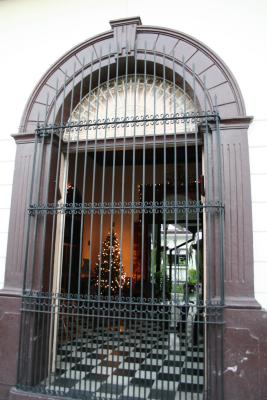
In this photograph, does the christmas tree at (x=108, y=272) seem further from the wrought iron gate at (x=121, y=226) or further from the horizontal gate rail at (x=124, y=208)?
the horizontal gate rail at (x=124, y=208)

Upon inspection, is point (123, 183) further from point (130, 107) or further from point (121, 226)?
point (130, 107)

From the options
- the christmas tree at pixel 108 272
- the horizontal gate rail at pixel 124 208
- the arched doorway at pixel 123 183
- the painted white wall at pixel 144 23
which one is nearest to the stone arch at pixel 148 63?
the arched doorway at pixel 123 183

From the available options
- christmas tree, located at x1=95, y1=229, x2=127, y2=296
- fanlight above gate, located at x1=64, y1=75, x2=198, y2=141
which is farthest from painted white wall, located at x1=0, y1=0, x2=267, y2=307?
christmas tree, located at x1=95, y1=229, x2=127, y2=296

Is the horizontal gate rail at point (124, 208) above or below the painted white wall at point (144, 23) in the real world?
below

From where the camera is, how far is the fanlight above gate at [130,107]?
4.84 m

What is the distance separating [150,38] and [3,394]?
4.83 meters

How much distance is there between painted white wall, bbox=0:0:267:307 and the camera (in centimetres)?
429

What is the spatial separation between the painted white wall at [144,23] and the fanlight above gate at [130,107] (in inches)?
28.2

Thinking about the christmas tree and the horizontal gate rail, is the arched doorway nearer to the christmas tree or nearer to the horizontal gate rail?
the horizontal gate rail

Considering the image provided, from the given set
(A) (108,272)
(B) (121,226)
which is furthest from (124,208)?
(A) (108,272)

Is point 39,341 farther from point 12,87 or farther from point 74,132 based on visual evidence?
point 12,87

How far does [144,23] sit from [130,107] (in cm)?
114

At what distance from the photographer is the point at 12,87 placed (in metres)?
5.34

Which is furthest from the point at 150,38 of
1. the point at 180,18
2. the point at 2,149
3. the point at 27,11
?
the point at 2,149
